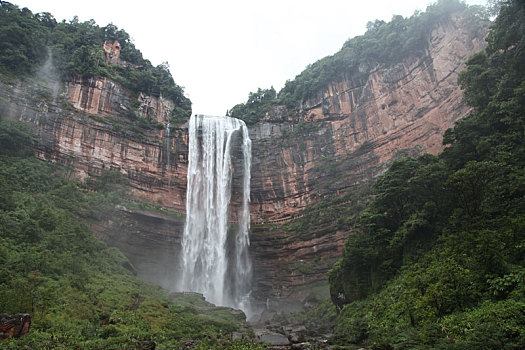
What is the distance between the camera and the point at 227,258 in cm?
2856

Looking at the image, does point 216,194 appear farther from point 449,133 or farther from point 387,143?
point 449,133

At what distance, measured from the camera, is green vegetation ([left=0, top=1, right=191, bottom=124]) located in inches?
1005

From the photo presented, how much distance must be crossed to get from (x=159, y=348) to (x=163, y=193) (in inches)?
826

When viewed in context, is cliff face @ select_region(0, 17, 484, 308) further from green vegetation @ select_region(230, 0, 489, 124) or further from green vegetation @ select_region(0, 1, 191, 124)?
green vegetation @ select_region(0, 1, 191, 124)

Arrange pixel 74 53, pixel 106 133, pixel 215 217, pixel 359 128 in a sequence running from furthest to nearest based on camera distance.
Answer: pixel 215 217, pixel 359 128, pixel 74 53, pixel 106 133

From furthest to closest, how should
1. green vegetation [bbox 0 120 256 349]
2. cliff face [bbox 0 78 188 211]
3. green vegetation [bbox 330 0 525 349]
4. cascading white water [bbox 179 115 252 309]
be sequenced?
cascading white water [bbox 179 115 252 309] → cliff face [bbox 0 78 188 211] → green vegetation [bbox 0 120 256 349] → green vegetation [bbox 330 0 525 349]

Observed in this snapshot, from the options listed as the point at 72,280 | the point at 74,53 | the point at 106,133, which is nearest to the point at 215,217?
the point at 106,133

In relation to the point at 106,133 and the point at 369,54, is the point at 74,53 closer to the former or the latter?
the point at 106,133

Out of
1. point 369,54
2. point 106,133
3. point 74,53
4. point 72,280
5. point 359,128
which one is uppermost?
Result: point 74,53

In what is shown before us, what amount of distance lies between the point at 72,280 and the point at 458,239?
14286 mm

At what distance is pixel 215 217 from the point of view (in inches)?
1175

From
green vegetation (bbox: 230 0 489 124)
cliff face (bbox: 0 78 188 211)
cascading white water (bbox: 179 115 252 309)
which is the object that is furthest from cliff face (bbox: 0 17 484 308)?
cascading white water (bbox: 179 115 252 309)

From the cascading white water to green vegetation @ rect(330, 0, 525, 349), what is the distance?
11890mm

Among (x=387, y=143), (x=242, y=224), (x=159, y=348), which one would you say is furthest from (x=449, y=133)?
(x=242, y=224)
